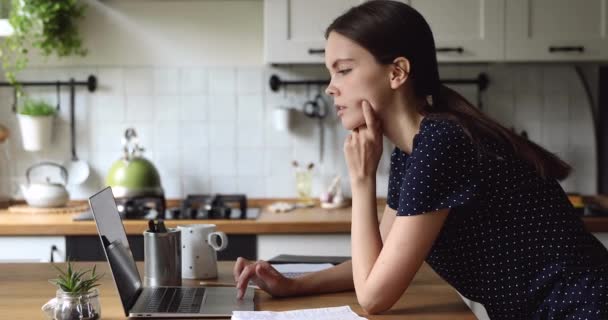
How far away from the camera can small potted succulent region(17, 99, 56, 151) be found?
323 cm

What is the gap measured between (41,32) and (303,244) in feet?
4.68

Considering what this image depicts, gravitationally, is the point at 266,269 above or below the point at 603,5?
below

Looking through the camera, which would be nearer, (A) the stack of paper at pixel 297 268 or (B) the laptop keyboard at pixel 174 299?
(B) the laptop keyboard at pixel 174 299

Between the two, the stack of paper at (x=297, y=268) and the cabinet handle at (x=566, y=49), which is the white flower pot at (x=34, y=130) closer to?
the stack of paper at (x=297, y=268)

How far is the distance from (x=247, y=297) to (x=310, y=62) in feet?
5.36

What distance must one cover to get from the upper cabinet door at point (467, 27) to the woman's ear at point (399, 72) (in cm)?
157

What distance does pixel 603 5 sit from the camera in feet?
9.81

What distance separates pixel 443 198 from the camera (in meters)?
1.35

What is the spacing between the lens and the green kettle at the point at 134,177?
10.0ft

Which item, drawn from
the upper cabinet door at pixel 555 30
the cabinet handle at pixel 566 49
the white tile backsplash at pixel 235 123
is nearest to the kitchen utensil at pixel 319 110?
the white tile backsplash at pixel 235 123

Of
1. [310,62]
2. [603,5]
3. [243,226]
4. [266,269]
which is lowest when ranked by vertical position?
[243,226]

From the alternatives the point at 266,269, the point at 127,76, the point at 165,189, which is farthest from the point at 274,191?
the point at 266,269

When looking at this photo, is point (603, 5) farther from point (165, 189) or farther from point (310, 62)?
point (165, 189)

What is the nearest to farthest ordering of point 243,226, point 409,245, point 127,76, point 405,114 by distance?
point 409,245 → point 405,114 → point 243,226 → point 127,76
